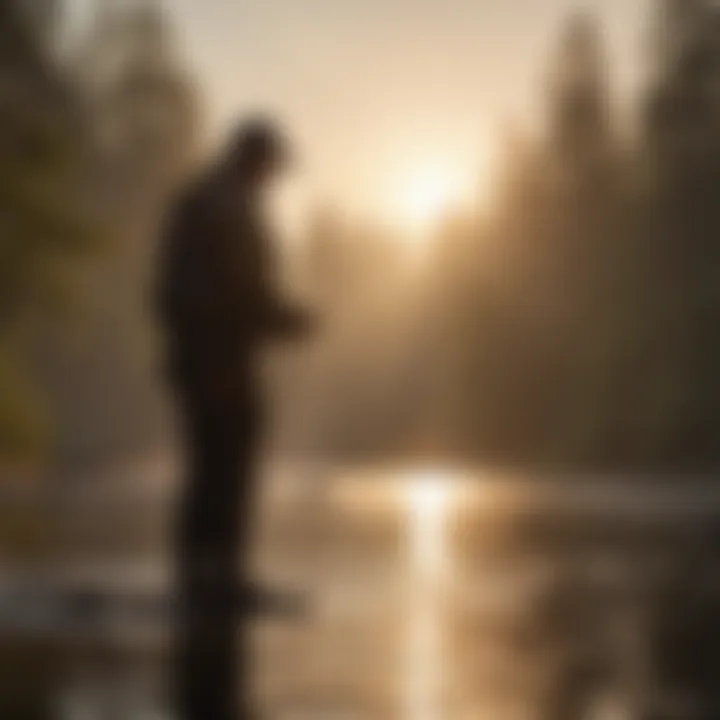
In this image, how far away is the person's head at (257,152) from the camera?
4.83 feet

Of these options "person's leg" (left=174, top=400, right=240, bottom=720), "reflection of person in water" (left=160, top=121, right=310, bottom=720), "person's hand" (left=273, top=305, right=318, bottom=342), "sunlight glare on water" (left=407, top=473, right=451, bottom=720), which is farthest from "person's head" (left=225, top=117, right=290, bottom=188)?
"sunlight glare on water" (left=407, top=473, right=451, bottom=720)

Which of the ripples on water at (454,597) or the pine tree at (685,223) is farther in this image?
the pine tree at (685,223)

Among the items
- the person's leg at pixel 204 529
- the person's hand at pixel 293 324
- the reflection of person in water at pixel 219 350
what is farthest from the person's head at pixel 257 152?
the person's leg at pixel 204 529

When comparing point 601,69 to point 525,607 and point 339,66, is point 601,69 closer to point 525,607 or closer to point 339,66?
point 339,66

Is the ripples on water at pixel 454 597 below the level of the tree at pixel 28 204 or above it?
below

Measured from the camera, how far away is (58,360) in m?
1.56

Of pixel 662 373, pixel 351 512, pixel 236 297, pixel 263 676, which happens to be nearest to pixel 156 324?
pixel 236 297

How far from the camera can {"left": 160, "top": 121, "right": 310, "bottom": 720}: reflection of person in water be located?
1.44 meters

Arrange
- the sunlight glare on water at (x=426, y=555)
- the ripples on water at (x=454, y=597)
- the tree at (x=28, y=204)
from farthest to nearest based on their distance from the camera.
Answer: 1. the tree at (x=28, y=204)
2. the sunlight glare on water at (x=426, y=555)
3. the ripples on water at (x=454, y=597)

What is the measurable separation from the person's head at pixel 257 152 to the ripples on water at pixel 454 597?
0.97ft

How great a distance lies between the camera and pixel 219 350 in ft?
4.77

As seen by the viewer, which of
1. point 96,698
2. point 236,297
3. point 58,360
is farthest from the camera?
point 58,360

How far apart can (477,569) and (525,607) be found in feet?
0.29

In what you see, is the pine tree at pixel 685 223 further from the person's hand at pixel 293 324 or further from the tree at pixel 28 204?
the tree at pixel 28 204
